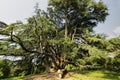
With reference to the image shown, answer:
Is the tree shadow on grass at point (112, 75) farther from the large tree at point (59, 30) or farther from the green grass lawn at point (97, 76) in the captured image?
the large tree at point (59, 30)

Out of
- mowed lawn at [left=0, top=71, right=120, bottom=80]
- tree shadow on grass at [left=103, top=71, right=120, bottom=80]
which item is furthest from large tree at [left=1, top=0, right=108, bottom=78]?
tree shadow on grass at [left=103, top=71, right=120, bottom=80]

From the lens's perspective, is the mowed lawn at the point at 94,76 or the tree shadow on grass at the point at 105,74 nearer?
the mowed lawn at the point at 94,76

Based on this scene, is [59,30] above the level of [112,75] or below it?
above

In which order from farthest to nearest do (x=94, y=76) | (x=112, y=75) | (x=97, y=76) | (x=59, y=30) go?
1. (x=59, y=30)
2. (x=112, y=75)
3. (x=97, y=76)
4. (x=94, y=76)

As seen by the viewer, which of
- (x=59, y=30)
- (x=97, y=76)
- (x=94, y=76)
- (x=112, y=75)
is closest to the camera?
(x=94, y=76)

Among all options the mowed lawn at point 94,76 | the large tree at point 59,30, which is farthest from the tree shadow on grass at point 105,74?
the large tree at point 59,30

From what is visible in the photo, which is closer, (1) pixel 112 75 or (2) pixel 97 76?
(2) pixel 97 76

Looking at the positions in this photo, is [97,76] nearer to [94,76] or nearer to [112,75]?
[94,76]

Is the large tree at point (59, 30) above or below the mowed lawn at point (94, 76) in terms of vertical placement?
above

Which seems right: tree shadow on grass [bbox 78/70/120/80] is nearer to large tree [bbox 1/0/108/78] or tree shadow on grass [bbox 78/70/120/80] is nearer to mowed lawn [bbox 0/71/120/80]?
mowed lawn [bbox 0/71/120/80]

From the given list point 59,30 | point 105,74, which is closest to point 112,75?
point 105,74

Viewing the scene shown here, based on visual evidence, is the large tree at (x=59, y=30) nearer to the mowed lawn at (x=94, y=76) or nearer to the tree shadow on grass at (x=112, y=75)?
the mowed lawn at (x=94, y=76)

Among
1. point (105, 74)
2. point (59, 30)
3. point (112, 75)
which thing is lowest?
point (112, 75)

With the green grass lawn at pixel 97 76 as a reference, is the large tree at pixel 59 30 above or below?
above
